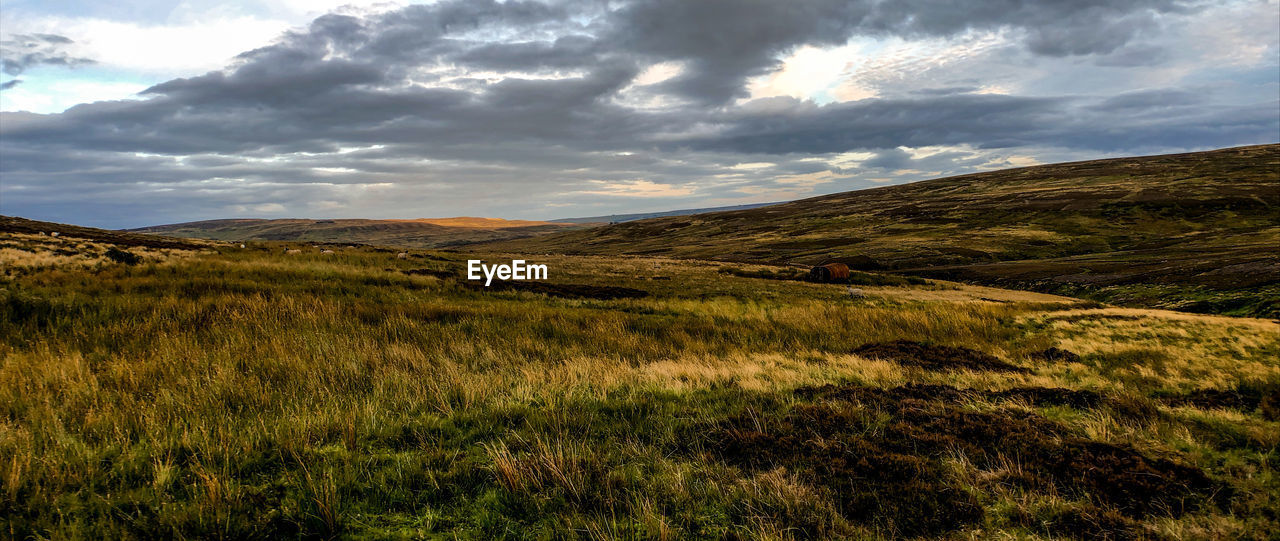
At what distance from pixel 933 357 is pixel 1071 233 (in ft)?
275

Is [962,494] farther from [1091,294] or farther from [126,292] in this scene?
[1091,294]

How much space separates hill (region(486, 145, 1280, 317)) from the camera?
35375 millimetres

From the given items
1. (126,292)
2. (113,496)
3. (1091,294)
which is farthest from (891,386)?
(1091,294)

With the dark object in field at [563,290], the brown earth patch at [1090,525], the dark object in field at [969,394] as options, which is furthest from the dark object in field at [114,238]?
the brown earth patch at [1090,525]

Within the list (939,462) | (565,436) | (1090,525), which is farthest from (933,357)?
(565,436)

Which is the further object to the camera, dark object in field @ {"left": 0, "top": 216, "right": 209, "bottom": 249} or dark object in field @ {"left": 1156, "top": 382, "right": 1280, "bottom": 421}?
dark object in field @ {"left": 0, "top": 216, "right": 209, "bottom": 249}

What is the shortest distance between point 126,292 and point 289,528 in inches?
482

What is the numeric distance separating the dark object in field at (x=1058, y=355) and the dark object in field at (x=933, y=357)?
183cm

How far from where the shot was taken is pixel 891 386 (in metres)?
7.18

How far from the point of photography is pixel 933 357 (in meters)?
10.1

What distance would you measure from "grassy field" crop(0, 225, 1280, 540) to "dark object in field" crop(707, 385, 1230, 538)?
0.08ft

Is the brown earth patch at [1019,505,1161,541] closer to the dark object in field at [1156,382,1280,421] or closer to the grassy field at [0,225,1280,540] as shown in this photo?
the grassy field at [0,225,1280,540]

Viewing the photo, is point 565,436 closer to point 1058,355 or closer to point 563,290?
point 1058,355

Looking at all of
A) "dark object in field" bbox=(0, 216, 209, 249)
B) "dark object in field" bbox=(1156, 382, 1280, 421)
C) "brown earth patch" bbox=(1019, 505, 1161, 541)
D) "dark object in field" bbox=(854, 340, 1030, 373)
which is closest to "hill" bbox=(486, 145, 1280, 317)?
"dark object in field" bbox=(1156, 382, 1280, 421)
